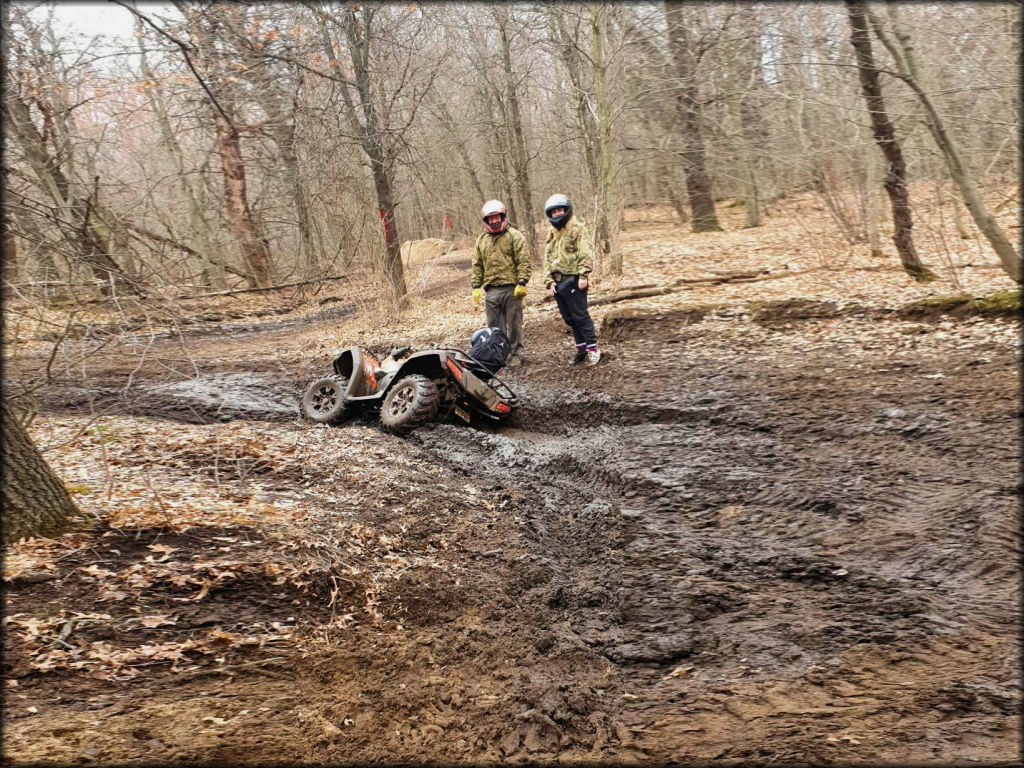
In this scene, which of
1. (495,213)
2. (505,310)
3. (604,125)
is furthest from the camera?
(604,125)

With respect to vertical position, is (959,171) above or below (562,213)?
below

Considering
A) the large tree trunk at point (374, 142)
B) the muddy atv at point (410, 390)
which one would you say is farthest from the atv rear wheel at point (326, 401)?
the large tree trunk at point (374, 142)

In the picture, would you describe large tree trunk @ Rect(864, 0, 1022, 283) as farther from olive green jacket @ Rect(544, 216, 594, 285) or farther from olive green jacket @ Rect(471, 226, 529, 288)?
olive green jacket @ Rect(471, 226, 529, 288)

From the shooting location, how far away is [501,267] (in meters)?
9.32

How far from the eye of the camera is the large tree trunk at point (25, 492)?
3.60 meters

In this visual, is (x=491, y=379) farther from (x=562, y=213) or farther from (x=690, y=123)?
(x=690, y=123)

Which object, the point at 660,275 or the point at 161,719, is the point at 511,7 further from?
the point at 161,719

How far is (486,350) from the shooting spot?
295 inches

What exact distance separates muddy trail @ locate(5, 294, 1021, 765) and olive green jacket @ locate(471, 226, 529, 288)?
9.94 feet

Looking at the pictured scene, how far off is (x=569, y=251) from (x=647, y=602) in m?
6.19

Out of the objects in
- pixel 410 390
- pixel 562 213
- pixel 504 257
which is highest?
pixel 562 213

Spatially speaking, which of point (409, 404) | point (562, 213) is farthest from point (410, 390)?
point (562, 213)

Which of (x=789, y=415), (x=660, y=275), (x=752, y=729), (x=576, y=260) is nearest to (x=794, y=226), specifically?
(x=660, y=275)

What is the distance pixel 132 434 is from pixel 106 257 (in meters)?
3.33
